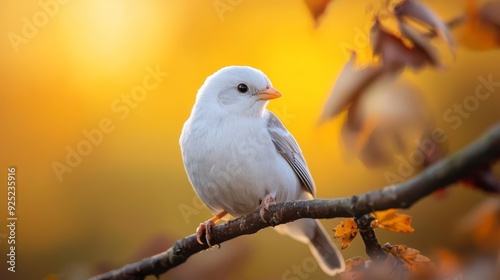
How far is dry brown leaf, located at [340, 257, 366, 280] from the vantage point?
4.83 feet

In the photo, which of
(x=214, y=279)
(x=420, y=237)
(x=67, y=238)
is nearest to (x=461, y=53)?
(x=420, y=237)

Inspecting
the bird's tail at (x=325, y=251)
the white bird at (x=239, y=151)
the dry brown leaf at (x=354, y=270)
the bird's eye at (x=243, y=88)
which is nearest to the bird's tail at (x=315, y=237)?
the bird's tail at (x=325, y=251)

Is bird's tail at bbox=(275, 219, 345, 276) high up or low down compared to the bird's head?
down

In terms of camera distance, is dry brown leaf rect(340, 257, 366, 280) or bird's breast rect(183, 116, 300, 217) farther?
bird's breast rect(183, 116, 300, 217)

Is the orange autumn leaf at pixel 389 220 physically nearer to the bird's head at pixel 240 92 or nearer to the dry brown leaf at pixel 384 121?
the dry brown leaf at pixel 384 121

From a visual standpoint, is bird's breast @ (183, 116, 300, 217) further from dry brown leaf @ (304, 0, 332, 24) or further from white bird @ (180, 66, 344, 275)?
dry brown leaf @ (304, 0, 332, 24)

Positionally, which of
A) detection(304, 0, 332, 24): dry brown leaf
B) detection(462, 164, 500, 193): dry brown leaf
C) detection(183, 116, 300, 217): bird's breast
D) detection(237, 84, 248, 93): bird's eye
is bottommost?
detection(462, 164, 500, 193): dry brown leaf

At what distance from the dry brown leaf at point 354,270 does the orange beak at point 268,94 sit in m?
1.40

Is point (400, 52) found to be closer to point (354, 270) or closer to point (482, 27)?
point (482, 27)

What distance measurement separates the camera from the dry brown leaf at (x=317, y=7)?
1254mm

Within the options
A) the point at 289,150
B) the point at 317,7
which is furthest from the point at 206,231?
the point at 317,7

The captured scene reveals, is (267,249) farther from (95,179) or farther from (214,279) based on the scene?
(214,279)

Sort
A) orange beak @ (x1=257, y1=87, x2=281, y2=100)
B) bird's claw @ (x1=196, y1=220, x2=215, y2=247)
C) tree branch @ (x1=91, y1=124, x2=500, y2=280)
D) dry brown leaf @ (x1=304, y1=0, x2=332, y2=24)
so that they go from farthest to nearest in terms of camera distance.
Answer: orange beak @ (x1=257, y1=87, x2=281, y2=100)
bird's claw @ (x1=196, y1=220, x2=215, y2=247)
dry brown leaf @ (x1=304, y1=0, x2=332, y2=24)
tree branch @ (x1=91, y1=124, x2=500, y2=280)

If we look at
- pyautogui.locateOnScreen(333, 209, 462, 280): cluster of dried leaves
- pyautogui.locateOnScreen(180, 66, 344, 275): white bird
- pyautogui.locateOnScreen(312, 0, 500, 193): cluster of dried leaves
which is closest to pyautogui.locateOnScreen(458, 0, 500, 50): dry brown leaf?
pyautogui.locateOnScreen(312, 0, 500, 193): cluster of dried leaves
